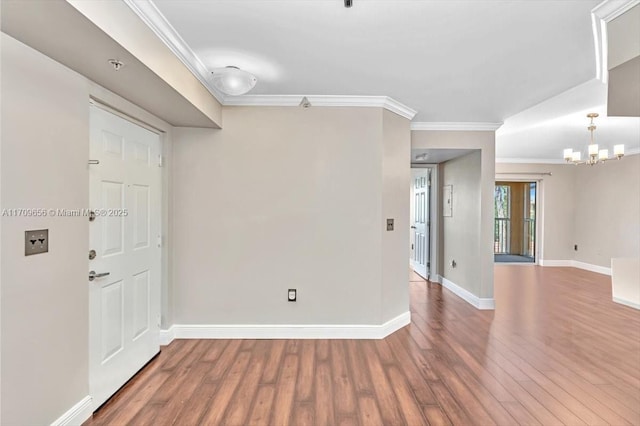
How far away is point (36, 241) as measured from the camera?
1.63m

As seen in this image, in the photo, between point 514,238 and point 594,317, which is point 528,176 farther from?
point 594,317

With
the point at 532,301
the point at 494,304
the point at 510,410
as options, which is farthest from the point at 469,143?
the point at 510,410

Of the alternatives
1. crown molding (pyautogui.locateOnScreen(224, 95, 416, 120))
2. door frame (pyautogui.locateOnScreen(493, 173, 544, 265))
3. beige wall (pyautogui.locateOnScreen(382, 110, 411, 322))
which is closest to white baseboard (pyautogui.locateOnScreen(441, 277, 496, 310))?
beige wall (pyautogui.locateOnScreen(382, 110, 411, 322))

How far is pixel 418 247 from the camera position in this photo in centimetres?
618

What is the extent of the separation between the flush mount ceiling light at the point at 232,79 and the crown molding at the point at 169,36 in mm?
140

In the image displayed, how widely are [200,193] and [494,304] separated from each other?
3998 mm

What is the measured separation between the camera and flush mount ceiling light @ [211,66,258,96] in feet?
7.77

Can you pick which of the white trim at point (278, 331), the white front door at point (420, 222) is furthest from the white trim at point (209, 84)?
the white front door at point (420, 222)

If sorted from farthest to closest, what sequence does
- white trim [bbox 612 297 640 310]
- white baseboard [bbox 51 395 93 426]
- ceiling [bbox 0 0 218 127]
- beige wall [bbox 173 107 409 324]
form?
1. beige wall [bbox 173 107 409 324]
2. white baseboard [bbox 51 395 93 426]
3. white trim [bbox 612 297 640 310]
4. ceiling [bbox 0 0 218 127]

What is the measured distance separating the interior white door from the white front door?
4.42 m

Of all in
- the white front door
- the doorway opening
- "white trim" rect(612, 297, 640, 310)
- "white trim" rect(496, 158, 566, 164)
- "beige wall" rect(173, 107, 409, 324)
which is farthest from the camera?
the doorway opening

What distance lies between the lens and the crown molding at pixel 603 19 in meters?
1.58

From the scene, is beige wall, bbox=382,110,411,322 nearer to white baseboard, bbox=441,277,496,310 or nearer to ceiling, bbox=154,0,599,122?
ceiling, bbox=154,0,599,122

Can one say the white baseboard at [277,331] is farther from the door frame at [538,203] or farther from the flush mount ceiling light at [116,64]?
the door frame at [538,203]
